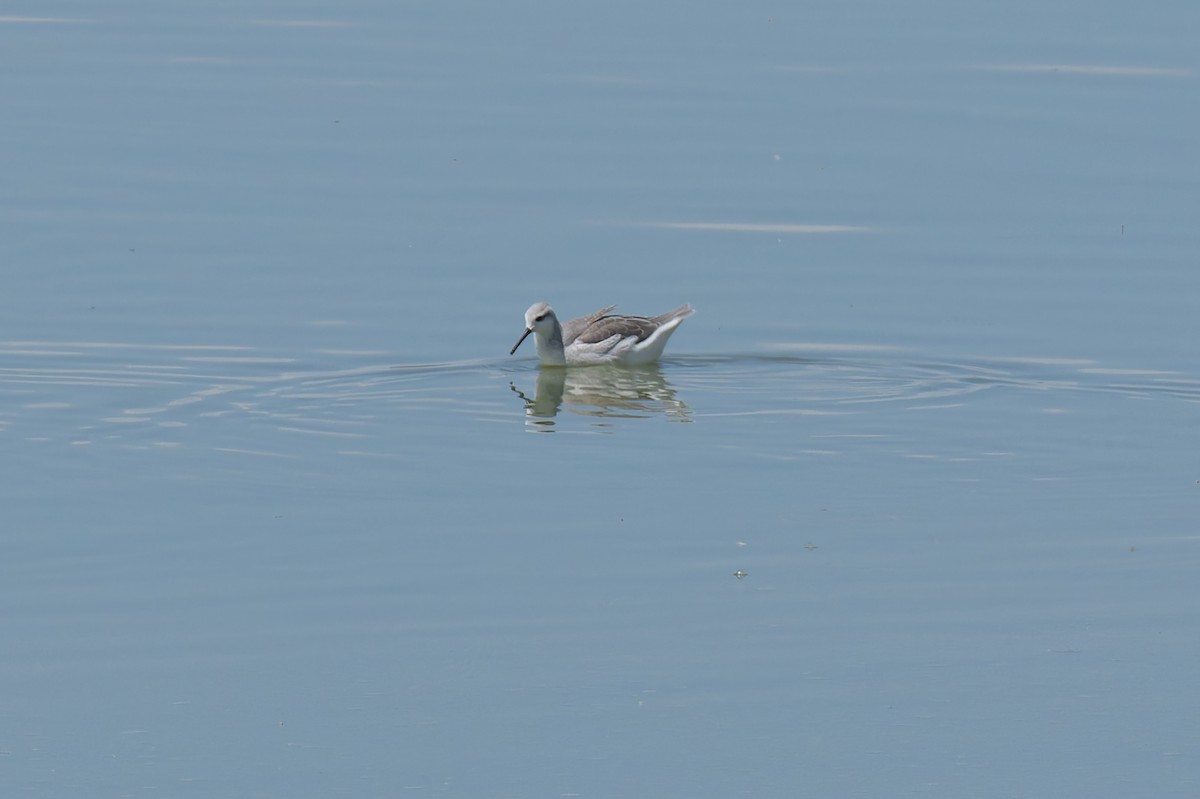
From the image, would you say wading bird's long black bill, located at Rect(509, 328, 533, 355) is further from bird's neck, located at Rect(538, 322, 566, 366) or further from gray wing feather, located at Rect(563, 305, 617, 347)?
gray wing feather, located at Rect(563, 305, 617, 347)

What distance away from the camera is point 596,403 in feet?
50.4

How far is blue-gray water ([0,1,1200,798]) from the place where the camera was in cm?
896

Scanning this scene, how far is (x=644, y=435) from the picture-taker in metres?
13.8

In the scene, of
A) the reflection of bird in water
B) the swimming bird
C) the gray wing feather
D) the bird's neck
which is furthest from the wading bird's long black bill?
the gray wing feather

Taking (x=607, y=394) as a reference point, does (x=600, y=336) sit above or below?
above

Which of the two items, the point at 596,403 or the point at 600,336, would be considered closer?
the point at 596,403

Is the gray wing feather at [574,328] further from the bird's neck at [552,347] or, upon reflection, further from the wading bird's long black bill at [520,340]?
the wading bird's long black bill at [520,340]

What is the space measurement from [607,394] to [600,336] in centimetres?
91

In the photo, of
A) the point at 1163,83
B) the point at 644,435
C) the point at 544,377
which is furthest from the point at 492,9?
the point at 644,435

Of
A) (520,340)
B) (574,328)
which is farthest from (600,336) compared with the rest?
(520,340)

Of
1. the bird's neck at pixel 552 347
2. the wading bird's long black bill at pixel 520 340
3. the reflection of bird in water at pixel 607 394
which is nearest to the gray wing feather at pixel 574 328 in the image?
the bird's neck at pixel 552 347

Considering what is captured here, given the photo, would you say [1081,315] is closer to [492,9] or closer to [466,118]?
[466,118]

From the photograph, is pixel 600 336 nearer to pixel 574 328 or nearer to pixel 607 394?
pixel 574 328

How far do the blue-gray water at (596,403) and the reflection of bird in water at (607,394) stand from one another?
8cm
